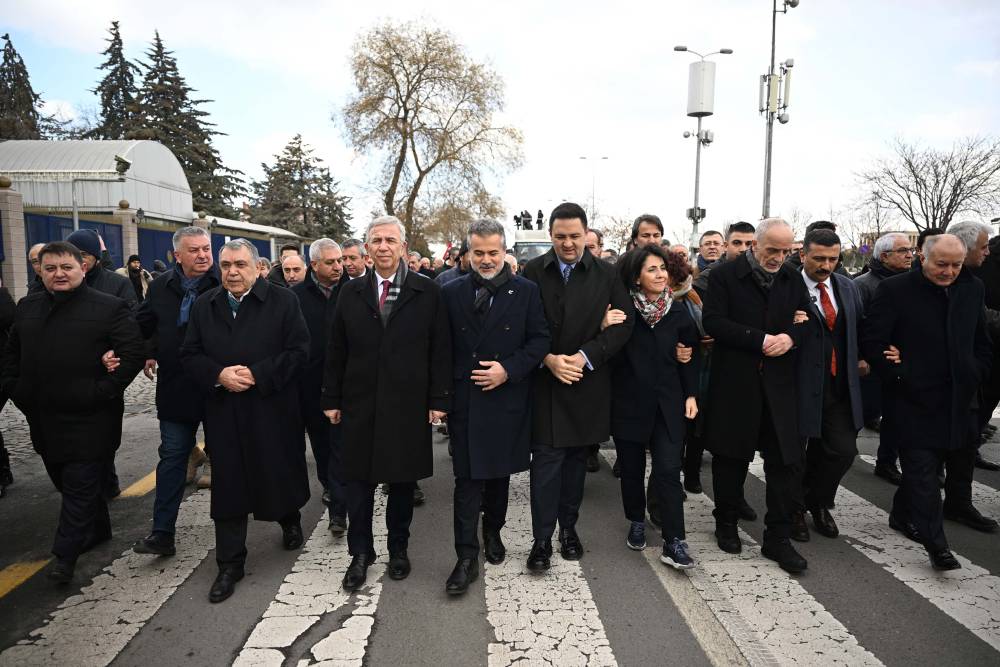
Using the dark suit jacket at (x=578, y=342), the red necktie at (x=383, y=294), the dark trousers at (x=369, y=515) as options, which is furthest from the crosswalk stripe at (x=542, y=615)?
the red necktie at (x=383, y=294)

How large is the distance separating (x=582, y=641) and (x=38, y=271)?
3.94m

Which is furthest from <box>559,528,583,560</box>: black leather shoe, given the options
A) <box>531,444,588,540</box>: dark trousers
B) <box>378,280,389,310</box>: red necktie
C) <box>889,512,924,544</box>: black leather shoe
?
<box>889,512,924,544</box>: black leather shoe

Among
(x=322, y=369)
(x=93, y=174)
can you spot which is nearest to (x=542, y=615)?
(x=322, y=369)

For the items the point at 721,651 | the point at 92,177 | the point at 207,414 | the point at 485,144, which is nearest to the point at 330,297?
the point at 207,414

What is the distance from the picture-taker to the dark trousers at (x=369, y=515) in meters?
3.87

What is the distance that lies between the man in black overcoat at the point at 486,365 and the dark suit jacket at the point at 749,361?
1.24 meters

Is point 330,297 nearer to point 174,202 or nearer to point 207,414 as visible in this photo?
point 207,414

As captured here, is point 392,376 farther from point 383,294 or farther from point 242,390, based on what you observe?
point 242,390

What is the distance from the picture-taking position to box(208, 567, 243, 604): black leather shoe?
3656 mm

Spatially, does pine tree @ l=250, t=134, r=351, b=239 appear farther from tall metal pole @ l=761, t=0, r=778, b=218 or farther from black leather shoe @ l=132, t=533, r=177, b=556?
black leather shoe @ l=132, t=533, r=177, b=556

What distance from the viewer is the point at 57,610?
11.6 ft

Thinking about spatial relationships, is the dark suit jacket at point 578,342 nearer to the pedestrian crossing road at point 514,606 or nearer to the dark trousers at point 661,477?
the dark trousers at point 661,477

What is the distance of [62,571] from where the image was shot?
377cm

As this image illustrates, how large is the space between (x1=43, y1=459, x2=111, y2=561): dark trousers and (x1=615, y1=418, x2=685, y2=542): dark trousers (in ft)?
10.8
